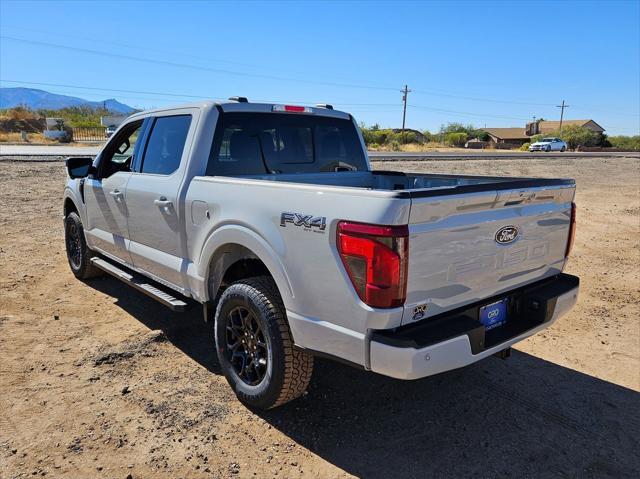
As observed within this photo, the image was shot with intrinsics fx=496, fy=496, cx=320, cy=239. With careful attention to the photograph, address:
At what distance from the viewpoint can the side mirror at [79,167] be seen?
5297 millimetres

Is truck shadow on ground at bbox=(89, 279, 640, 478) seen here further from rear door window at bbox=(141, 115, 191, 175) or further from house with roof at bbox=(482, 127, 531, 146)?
house with roof at bbox=(482, 127, 531, 146)

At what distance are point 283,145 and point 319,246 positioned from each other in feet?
6.15

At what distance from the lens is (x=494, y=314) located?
306 cm

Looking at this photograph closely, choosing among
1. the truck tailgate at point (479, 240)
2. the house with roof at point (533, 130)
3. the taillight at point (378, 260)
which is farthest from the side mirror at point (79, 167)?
the house with roof at point (533, 130)

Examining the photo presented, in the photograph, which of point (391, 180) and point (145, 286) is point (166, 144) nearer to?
point (145, 286)

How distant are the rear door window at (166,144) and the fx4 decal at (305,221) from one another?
4.97ft

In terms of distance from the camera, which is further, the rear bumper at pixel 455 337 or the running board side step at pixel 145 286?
the running board side step at pixel 145 286

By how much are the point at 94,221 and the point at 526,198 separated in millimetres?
4353

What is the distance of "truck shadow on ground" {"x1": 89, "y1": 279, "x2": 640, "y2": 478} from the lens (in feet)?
9.41

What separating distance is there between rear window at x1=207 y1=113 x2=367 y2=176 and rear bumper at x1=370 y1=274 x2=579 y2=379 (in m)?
2.03

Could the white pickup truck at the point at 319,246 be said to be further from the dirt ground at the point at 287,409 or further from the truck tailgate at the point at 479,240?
the dirt ground at the point at 287,409

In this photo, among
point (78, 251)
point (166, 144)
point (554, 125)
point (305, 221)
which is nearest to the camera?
point (305, 221)

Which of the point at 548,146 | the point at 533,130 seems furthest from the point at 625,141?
the point at 548,146

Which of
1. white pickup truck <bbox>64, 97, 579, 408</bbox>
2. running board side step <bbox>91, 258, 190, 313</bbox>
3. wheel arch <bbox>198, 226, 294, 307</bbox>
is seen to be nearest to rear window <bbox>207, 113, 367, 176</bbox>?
white pickup truck <bbox>64, 97, 579, 408</bbox>
